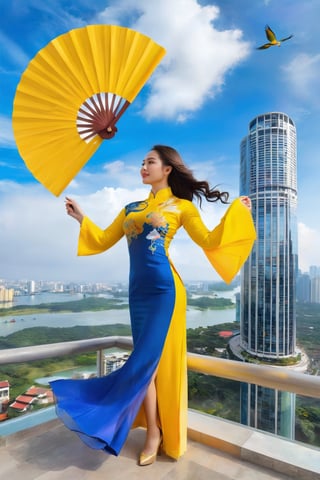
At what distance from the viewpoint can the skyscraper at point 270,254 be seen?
2691 mm

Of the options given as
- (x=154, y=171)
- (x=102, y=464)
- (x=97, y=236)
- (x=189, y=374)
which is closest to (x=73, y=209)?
(x=97, y=236)

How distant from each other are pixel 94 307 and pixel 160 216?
112 centimetres

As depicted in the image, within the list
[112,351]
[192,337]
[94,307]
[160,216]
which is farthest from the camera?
→ [94,307]

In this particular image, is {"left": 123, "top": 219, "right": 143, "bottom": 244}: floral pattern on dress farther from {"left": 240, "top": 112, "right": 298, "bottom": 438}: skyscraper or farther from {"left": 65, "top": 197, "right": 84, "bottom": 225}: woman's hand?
{"left": 240, "top": 112, "right": 298, "bottom": 438}: skyscraper

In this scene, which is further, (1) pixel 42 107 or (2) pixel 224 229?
(1) pixel 42 107

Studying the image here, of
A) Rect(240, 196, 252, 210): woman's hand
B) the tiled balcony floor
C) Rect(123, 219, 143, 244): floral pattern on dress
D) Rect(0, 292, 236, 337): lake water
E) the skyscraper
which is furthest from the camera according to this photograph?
the skyscraper

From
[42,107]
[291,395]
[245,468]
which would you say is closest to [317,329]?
[291,395]

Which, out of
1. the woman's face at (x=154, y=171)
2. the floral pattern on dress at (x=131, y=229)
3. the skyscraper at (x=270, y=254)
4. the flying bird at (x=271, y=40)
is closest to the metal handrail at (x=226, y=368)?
the skyscraper at (x=270, y=254)

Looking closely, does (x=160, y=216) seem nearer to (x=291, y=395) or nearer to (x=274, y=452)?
(x=291, y=395)

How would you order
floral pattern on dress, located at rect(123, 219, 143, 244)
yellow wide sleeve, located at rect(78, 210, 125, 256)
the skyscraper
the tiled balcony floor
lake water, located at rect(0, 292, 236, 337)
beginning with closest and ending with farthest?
1. the tiled balcony floor
2. floral pattern on dress, located at rect(123, 219, 143, 244)
3. yellow wide sleeve, located at rect(78, 210, 125, 256)
4. lake water, located at rect(0, 292, 236, 337)
5. the skyscraper

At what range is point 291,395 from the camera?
139 cm

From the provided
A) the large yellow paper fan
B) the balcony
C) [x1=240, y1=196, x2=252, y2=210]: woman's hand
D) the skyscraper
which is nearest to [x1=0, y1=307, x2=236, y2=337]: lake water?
the balcony

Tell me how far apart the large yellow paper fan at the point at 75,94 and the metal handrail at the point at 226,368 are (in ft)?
2.66

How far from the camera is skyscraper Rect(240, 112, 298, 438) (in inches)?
106
